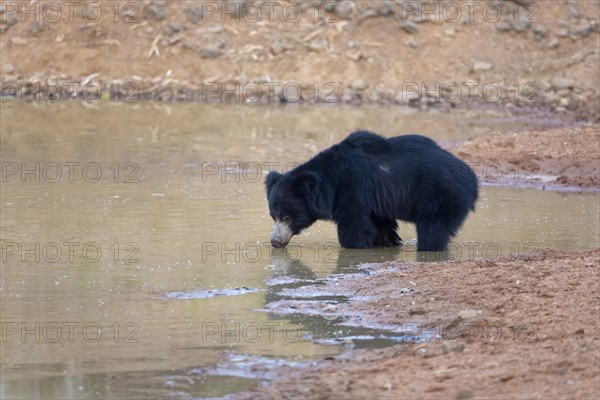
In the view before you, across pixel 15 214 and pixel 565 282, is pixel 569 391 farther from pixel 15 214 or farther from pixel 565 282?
pixel 15 214

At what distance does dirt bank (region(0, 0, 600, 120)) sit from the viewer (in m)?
26.5

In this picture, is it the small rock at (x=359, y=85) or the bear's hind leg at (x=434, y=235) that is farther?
the small rock at (x=359, y=85)

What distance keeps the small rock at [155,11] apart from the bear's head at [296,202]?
61.3 ft

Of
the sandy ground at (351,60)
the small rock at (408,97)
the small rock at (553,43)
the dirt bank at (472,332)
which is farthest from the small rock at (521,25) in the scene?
the dirt bank at (472,332)

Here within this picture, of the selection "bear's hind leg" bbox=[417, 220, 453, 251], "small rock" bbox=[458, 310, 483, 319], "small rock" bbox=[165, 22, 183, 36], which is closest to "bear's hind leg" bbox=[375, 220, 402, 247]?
"bear's hind leg" bbox=[417, 220, 453, 251]

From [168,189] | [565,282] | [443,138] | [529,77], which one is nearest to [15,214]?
[168,189]

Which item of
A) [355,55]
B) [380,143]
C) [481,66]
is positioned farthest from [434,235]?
[481,66]

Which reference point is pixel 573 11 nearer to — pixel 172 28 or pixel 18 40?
pixel 172 28

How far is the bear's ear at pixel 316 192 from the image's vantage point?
1073 centimetres

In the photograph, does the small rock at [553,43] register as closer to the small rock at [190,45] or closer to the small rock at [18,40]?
the small rock at [190,45]

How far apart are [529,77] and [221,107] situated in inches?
326

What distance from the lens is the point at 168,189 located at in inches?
567

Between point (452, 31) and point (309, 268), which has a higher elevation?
point (452, 31)

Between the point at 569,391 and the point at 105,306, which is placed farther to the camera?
the point at 105,306
